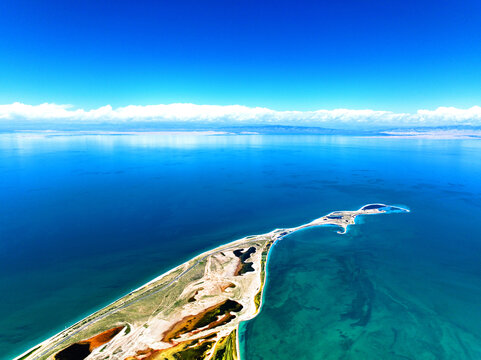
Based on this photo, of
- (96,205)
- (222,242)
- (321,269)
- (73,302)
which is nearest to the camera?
(73,302)

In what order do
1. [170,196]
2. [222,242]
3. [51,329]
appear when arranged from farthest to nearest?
1. [170,196]
2. [222,242]
3. [51,329]

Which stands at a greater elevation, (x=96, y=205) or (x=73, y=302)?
(x=96, y=205)

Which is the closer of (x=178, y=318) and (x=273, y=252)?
(x=178, y=318)

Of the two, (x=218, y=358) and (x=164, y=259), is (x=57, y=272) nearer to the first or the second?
(x=164, y=259)

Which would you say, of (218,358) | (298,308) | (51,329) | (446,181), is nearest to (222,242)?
(298,308)

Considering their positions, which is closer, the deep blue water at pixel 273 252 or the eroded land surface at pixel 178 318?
the eroded land surface at pixel 178 318

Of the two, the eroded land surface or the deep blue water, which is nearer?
the eroded land surface

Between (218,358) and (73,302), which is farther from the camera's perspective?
(73,302)

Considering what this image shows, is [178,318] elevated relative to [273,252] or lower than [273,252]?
lower
